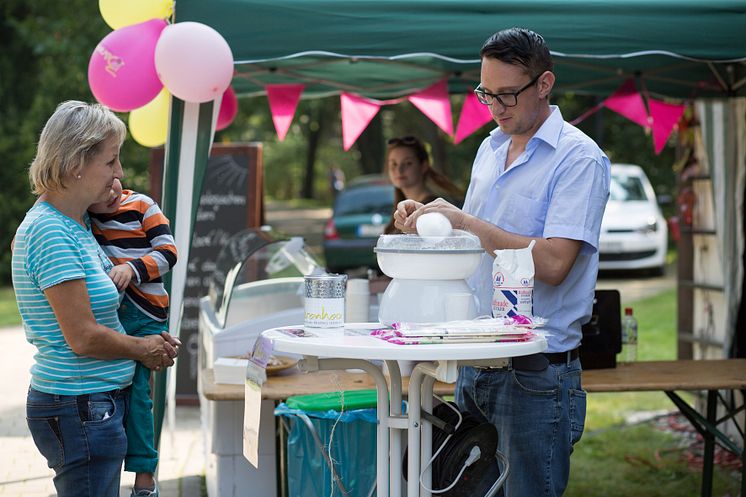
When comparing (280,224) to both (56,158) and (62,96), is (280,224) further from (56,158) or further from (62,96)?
(56,158)

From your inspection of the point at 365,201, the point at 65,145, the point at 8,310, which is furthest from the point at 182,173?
the point at 8,310

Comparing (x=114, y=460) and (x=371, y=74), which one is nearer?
(x=114, y=460)

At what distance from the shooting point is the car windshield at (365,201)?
13.4 m

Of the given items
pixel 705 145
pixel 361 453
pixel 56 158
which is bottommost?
pixel 361 453

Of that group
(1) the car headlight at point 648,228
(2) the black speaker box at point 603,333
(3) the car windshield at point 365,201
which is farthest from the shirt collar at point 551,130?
(1) the car headlight at point 648,228

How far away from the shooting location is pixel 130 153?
16578mm

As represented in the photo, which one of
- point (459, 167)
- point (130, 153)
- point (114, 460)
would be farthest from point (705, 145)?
point (459, 167)

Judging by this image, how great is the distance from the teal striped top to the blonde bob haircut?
8 cm

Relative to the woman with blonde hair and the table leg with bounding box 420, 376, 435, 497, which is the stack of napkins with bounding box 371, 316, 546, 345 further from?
the woman with blonde hair

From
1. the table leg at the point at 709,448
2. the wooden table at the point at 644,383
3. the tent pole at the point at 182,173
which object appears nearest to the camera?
the wooden table at the point at 644,383

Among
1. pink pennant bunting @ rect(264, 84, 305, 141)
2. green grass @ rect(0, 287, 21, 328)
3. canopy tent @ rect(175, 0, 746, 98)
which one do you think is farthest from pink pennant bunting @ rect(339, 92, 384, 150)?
green grass @ rect(0, 287, 21, 328)

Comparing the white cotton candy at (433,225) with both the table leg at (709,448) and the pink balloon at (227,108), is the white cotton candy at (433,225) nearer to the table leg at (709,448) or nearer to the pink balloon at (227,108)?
the table leg at (709,448)

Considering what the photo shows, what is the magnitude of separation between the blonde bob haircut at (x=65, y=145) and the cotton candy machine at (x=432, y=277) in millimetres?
929

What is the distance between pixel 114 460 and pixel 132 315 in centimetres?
50
